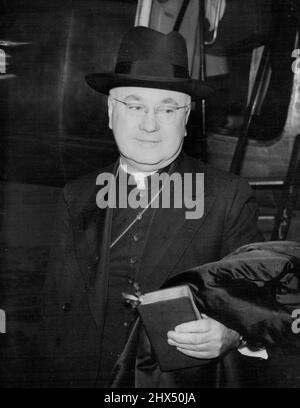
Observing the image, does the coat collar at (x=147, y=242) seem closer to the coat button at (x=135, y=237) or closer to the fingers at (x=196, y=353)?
the coat button at (x=135, y=237)

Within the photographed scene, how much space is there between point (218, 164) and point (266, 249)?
169 centimetres

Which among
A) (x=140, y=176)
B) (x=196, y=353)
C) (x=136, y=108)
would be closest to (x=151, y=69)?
(x=136, y=108)

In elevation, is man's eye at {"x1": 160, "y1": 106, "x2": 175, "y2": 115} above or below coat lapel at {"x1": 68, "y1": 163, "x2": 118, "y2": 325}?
above

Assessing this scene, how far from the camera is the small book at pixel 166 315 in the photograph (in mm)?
1206

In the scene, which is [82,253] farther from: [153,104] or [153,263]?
[153,104]

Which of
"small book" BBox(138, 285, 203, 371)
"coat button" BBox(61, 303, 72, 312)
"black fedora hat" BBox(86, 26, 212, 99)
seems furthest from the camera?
"coat button" BBox(61, 303, 72, 312)

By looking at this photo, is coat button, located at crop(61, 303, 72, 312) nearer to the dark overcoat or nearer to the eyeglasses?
the dark overcoat

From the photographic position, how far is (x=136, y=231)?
54.9 inches

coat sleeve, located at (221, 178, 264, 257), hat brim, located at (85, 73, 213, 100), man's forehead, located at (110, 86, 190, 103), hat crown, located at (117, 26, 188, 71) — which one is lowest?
coat sleeve, located at (221, 178, 264, 257)

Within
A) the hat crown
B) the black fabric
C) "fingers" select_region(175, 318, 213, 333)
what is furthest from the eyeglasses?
"fingers" select_region(175, 318, 213, 333)

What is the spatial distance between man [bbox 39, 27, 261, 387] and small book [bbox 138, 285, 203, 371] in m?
0.03

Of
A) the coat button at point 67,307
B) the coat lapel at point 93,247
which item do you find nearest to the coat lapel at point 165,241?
the coat lapel at point 93,247

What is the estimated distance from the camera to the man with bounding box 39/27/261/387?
51.3 inches
